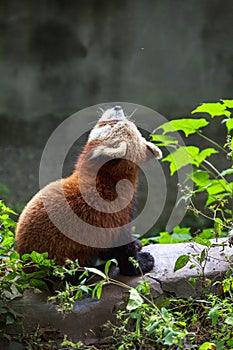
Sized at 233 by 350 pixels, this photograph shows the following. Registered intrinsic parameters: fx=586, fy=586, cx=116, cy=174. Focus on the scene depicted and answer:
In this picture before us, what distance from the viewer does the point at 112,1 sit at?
3.75 meters

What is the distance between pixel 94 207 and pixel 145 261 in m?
0.28

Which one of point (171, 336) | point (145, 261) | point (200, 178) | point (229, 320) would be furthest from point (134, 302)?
point (200, 178)

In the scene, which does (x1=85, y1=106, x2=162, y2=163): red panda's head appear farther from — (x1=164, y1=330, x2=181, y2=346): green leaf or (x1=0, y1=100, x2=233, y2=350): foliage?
(x1=164, y1=330, x2=181, y2=346): green leaf

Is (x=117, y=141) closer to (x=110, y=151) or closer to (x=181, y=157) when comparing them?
(x=110, y=151)

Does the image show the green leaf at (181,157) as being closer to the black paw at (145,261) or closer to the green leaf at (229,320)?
the black paw at (145,261)

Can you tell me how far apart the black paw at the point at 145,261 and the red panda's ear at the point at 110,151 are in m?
0.36

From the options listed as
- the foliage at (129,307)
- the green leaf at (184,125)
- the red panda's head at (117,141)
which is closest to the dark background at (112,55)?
the green leaf at (184,125)

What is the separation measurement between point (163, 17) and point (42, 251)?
241 centimetres

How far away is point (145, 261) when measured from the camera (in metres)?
1.91

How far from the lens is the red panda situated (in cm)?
175

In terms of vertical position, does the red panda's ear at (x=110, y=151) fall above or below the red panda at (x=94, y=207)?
above

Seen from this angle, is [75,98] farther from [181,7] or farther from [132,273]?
[132,273]

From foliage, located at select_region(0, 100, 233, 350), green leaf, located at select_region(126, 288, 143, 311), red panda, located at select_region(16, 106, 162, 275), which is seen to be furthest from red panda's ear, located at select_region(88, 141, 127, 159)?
green leaf, located at select_region(126, 288, 143, 311)

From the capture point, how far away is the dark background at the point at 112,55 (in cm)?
377
